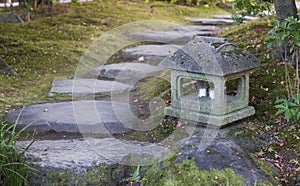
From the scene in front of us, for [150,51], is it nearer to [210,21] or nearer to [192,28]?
[192,28]

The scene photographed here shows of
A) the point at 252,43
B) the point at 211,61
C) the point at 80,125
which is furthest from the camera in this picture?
the point at 252,43

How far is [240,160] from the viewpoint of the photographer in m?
3.55

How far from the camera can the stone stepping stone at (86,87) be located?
6.04 meters

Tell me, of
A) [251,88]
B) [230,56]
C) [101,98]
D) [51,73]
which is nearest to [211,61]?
[230,56]

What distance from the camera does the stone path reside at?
141 inches

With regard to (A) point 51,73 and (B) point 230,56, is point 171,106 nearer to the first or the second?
(B) point 230,56

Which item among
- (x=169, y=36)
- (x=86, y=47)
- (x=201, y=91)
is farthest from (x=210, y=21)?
(x=201, y=91)

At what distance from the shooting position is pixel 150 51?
305 inches

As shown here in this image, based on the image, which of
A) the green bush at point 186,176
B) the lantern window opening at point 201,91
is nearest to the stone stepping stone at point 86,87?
the lantern window opening at point 201,91

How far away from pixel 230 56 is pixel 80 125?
1635 millimetres

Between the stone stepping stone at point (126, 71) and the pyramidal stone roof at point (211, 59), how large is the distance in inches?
80.9

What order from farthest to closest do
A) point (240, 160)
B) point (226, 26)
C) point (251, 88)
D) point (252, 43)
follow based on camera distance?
point (226, 26), point (252, 43), point (251, 88), point (240, 160)

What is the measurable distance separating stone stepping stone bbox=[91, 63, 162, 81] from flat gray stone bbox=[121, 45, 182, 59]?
422 mm

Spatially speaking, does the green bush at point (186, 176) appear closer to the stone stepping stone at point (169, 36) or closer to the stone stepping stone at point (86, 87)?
the stone stepping stone at point (86, 87)
